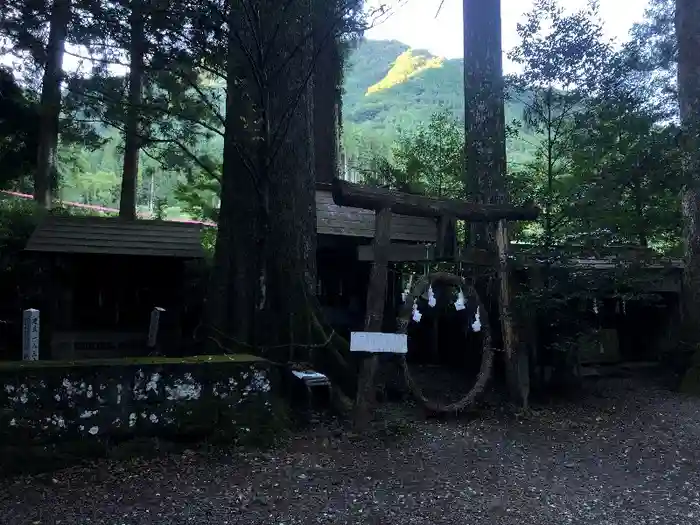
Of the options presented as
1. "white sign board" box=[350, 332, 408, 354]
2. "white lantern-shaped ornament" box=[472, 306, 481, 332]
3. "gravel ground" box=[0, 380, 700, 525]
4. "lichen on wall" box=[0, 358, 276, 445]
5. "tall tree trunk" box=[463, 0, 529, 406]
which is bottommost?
"gravel ground" box=[0, 380, 700, 525]

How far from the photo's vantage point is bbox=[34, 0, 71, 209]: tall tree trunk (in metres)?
12.5

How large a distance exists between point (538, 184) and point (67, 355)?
902 centimetres

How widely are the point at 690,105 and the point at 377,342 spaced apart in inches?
293

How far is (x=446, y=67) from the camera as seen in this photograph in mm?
94875

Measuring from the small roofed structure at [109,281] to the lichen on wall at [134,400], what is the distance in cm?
598

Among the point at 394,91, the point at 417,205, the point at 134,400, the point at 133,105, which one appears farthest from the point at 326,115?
the point at 394,91

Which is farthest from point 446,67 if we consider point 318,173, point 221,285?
point 221,285

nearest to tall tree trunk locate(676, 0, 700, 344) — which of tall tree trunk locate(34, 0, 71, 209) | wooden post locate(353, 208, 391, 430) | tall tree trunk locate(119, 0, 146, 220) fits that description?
wooden post locate(353, 208, 391, 430)

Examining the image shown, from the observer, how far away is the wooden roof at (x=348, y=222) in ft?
32.2

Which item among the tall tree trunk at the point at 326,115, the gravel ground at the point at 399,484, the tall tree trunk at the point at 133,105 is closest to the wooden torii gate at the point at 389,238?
the gravel ground at the point at 399,484

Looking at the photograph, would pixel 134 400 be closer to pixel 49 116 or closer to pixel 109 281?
pixel 109 281

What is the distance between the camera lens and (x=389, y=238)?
20.7 feet

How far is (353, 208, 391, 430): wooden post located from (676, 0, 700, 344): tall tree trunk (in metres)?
6.08

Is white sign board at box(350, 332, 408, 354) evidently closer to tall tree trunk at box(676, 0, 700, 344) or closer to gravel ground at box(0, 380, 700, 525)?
gravel ground at box(0, 380, 700, 525)
